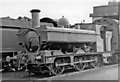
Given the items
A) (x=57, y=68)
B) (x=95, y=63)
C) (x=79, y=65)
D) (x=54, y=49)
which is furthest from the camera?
(x=95, y=63)

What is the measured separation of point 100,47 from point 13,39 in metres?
5.58

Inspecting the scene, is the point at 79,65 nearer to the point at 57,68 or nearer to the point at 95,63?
the point at 95,63

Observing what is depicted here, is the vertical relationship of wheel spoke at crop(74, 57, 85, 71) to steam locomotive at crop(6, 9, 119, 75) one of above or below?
below

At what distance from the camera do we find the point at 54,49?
39.3 feet

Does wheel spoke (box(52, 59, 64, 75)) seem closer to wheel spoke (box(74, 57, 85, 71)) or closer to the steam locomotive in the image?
the steam locomotive

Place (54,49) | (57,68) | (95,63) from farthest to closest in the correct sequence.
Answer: (95,63) → (54,49) → (57,68)

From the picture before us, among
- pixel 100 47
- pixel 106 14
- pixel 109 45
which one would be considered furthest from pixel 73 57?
pixel 106 14

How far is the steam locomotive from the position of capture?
11039mm

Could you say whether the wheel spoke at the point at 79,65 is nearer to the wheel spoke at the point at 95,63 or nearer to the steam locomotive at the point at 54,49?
the steam locomotive at the point at 54,49

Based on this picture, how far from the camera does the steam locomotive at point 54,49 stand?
11.0m

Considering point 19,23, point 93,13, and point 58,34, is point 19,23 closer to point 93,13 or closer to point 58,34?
point 58,34

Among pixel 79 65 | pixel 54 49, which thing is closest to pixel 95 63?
pixel 79 65

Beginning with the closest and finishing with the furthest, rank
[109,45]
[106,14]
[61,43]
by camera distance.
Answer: [61,43], [109,45], [106,14]

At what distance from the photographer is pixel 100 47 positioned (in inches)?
599
